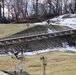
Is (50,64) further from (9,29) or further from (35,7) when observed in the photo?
(35,7)

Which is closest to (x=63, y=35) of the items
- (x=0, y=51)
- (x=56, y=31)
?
(x=56, y=31)

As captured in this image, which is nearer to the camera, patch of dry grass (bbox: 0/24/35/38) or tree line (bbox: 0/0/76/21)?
patch of dry grass (bbox: 0/24/35/38)

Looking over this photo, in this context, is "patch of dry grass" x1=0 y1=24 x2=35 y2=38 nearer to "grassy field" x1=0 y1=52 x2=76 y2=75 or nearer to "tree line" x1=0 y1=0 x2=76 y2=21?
"grassy field" x1=0 y1=52 x2=76 y2=75

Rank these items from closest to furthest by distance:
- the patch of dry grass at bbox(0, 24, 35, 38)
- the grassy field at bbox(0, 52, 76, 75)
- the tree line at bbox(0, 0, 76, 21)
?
the grassy field at bbox(0, 52, 76, 75)
the patch of dry grass at bbox(0, 24, 35, 38)
the tree line at bbox(0, 0, 76, 21)

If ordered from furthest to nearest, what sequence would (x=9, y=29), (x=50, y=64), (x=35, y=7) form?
(x=35, y=7) → (x=9, y=29) → (x=50, y=64)

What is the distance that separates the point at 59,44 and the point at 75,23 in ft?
64.3

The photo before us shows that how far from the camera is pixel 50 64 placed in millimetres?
39250

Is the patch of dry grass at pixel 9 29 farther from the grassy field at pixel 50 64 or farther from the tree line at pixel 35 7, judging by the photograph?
the tree line at pixel 35 7

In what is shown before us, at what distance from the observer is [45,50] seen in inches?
1973

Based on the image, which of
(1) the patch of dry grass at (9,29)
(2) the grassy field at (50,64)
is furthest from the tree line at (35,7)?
(2) the grassy field at (50,64)

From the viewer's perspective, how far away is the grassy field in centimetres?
3491

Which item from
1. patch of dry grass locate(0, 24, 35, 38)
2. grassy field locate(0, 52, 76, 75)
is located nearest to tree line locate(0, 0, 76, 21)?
patch of dry grass locate(0, 24, 35, 38)

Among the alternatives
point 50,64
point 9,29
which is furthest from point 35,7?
point 50,64

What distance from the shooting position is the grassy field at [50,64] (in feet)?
115
